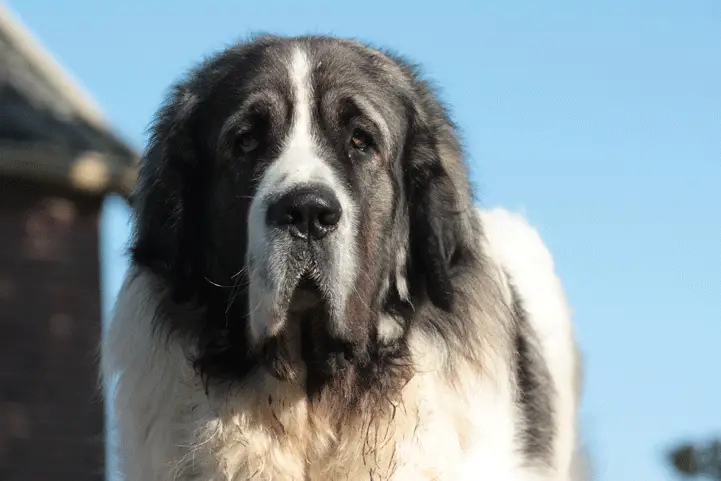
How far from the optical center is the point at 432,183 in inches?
183

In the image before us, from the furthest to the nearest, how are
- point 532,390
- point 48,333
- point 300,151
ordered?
point 48,333, point 532,390, point 300,151

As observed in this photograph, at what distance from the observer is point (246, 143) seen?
436 cm

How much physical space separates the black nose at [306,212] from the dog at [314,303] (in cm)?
5

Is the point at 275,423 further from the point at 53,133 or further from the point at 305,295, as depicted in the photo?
the point at 53,133

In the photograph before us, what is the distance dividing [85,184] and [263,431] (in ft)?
21.1

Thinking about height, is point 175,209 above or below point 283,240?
below

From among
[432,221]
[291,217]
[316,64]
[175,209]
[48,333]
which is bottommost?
[48,333]

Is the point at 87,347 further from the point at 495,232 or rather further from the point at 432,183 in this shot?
the point at 432,183

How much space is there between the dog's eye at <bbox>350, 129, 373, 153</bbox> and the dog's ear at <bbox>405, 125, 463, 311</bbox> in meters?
0.27

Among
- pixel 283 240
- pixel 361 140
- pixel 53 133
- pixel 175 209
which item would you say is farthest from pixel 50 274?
pixel 283 240

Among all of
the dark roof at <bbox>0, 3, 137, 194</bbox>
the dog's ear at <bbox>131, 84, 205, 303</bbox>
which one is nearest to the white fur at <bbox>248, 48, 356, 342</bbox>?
the dog's ear at <bbox>131, 84, 205, 303</bbox>

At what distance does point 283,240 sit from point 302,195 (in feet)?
0.47

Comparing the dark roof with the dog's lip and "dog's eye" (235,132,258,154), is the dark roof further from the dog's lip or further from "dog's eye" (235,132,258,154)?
the dog's lip

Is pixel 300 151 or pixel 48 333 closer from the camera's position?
pixel 300 151
